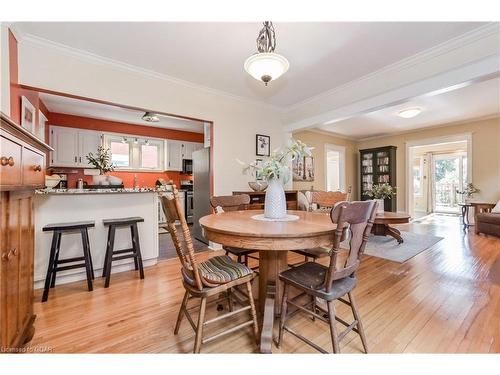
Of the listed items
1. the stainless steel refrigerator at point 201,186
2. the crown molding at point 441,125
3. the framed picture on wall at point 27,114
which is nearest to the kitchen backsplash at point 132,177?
the stainless steel refrigerator at point 201,186

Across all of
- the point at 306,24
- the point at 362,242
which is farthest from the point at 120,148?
the point at 362,242

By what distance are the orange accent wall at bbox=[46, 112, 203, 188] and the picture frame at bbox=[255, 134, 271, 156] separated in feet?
9.32

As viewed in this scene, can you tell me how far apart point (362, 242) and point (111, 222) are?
239cm

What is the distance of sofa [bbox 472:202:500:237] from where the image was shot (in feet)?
13.3

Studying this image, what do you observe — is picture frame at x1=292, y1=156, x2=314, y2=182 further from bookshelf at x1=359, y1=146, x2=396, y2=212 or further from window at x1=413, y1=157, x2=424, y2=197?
window at x1=413, y1=157, x2=424, y2=197

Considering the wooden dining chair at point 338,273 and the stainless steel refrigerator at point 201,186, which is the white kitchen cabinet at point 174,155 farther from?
the wooden dining chair at point 338,273

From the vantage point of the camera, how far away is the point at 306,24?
210 centimetres

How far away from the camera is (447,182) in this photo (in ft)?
25.6

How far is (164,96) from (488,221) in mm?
5916

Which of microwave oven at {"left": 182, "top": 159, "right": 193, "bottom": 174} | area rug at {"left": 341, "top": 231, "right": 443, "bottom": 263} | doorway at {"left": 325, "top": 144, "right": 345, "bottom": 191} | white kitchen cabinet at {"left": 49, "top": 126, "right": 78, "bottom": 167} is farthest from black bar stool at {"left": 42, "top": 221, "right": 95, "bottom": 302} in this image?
doorway at {"left": 325, "top": 144, "right": 345, "bottom": 191}

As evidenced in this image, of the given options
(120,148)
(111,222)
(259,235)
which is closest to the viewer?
(259,235)

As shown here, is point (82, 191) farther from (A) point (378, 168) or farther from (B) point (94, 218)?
(A) point (378, 168)

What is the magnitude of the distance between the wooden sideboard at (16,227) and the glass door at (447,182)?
9.86m
